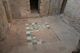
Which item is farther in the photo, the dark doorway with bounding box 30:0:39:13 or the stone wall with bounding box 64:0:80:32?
the dark doorway with bounding box 30:0:39:13

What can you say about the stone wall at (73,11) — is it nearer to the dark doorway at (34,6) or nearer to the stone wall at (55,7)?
the stone wall at (55,7)

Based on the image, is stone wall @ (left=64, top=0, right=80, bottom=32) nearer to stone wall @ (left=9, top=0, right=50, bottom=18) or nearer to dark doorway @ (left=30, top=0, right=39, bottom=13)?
stone wall @ (left=9, top=0, right=50, bottom=18)

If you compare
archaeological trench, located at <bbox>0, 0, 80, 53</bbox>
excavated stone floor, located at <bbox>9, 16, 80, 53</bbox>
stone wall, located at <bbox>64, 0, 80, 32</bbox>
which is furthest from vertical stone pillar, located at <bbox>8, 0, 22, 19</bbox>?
stone wall, located at <bbox>64, 0, 80, 32</bbox>

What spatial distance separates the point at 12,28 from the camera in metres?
2.74

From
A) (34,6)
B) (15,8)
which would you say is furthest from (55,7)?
(15,8)

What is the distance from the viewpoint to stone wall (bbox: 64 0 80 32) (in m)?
2.88

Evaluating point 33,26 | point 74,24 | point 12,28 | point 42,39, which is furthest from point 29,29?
point 74,24

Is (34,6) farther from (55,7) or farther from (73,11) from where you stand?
(73,11)

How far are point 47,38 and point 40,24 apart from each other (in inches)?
34.6

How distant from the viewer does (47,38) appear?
2281mm

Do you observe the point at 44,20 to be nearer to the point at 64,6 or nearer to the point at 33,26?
the point at 33,26

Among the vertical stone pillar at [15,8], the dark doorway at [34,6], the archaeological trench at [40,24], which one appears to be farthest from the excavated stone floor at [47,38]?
the dark doorway at [34,6]

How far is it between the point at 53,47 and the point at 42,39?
0.51 meters

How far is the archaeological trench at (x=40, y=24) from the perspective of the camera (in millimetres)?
1800
